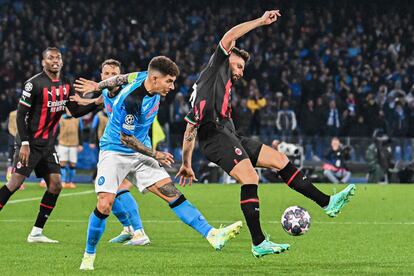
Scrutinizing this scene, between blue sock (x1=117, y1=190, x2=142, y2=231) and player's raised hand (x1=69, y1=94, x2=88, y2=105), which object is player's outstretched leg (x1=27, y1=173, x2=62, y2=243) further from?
player's raised hand (x1=69, y1=94, x2=88, y2=105)

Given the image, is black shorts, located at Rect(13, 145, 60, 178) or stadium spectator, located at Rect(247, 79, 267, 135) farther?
stadium spectator, located at Rect(247, 79, 267, 135)

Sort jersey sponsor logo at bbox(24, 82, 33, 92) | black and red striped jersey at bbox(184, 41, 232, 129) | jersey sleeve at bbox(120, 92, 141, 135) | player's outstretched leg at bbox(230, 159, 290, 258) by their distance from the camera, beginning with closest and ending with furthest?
player's outstretched leg at bbox(230, 159, 290, 258) < jersey sleeve at bbox(120, 92, 141, 135) < black and red striped jersey at bbox(184, 41, 232, 129) < jersey sponsor logo at bbox(24, 82, 33, 92)

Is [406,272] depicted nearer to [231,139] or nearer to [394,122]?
[231,139]

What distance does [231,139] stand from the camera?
9.79m

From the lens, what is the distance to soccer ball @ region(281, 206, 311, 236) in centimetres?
989

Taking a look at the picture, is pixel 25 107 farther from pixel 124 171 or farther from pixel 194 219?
pixel 194 219

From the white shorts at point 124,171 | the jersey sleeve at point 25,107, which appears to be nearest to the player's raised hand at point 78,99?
the jersey sleeve at point 25,107

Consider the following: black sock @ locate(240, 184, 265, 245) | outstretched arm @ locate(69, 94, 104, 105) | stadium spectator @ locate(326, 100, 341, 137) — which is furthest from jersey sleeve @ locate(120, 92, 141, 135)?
stadium spectator @ locate(326, 100, 341, 137)

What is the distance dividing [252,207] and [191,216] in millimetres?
820

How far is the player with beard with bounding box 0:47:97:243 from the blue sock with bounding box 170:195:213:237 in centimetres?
242

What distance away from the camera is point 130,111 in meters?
9.31

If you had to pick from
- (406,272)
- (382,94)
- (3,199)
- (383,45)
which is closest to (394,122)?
(382,94)

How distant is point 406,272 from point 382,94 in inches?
872

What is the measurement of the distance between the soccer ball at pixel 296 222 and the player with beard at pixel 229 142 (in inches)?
8.8
